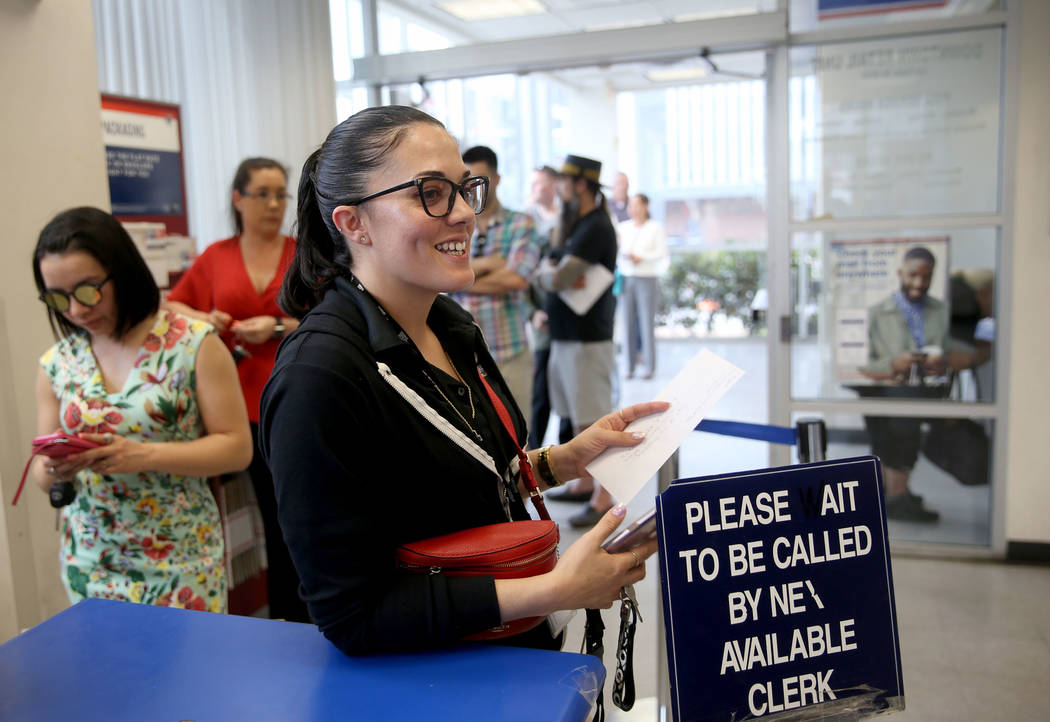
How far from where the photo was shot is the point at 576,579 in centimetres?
107

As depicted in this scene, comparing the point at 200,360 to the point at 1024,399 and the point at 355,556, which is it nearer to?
the point at 355,556

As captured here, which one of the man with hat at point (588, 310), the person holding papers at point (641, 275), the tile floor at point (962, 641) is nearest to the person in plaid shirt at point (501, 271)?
the man with hat at point (588, 310)

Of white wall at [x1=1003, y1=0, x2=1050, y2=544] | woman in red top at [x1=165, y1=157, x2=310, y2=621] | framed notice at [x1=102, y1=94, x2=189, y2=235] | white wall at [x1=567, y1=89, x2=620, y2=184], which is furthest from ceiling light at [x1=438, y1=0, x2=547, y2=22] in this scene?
white wall at [x1=567, y1=89, x2=620, y2=184]

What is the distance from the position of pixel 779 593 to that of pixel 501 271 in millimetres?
2522

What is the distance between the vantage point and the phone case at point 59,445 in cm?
171

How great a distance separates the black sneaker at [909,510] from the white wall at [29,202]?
11.1 feet

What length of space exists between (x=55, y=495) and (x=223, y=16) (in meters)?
2.47

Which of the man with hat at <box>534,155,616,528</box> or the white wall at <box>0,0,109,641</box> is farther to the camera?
the man with hat at <box>534,155,616,528</box>

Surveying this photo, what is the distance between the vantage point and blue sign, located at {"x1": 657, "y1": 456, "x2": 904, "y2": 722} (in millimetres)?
1133

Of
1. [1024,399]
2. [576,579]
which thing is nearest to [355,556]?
[576,579]

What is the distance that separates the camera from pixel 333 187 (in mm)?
1229

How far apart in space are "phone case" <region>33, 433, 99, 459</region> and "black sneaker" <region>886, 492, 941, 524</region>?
11.0ft

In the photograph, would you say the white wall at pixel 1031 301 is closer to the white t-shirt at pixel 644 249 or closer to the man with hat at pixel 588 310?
the man with hat at pixel 588 310

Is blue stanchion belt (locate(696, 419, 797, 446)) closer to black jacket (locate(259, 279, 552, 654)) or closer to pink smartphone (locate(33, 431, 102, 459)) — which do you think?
black jacket (locate(259, 279, 552, 654))
